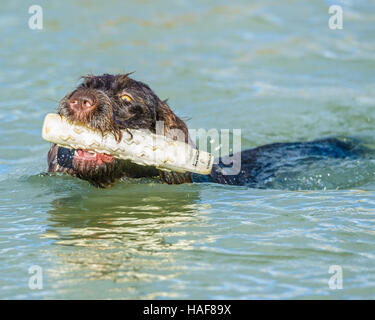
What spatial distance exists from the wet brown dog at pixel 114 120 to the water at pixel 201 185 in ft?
0.59

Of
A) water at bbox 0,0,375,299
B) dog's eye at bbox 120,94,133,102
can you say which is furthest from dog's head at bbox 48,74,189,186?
water at bbox 0,0,375,299

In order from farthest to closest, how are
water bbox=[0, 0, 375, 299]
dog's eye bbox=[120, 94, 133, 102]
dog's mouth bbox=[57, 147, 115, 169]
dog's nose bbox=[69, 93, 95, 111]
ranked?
dog's eye bbox=[120, 94, 133, 102], dog's mouth bbox=[57, 147, 115, 169], dog's nose bbox=[69, 93, 95, 111], water bbox=[0, 0, 375, 299]

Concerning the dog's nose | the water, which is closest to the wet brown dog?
the dog's nose

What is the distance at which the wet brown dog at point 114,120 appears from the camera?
5695 mm

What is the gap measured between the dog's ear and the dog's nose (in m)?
0.96

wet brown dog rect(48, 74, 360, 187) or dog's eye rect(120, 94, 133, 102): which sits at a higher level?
dog's eye rect(120, 94, 133, 102)

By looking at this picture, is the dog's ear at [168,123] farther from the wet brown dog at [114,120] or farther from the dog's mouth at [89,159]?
the dog's mouth at [89,159]

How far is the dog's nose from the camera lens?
564 centimetres

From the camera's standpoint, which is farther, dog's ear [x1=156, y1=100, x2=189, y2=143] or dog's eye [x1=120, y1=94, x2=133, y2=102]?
dog's ear [x1=156, y1=100, x2=189, y2=143]

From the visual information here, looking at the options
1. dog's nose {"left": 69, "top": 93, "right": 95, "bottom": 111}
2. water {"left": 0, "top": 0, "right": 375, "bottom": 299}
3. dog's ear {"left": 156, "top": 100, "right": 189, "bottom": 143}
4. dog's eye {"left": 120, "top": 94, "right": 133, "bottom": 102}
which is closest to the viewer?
water {"left": 0, "top": 0, "right": 375, "bottom": 299}

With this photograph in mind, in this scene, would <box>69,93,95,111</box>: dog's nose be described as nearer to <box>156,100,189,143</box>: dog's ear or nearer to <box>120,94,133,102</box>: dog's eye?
<box>120,94,133,102</box>: dog's eye

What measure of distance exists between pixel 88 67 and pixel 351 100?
15.0ft
